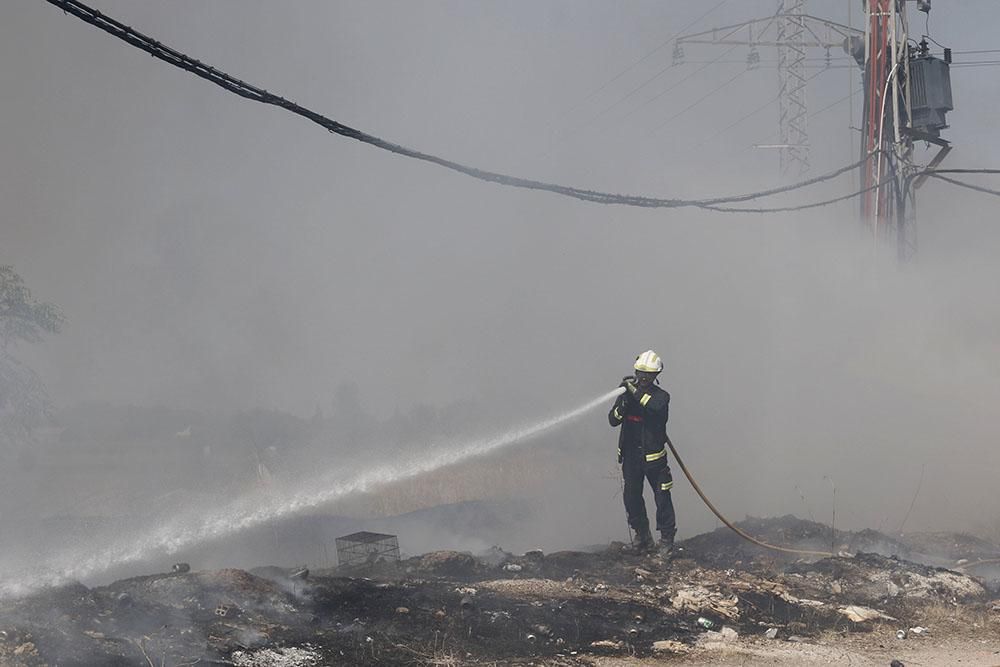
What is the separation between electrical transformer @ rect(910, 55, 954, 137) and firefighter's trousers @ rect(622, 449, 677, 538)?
28.6 feet

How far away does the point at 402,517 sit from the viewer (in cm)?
1366

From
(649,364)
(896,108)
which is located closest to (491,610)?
(649,364)

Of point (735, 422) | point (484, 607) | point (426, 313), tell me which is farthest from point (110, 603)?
point (426, 313)

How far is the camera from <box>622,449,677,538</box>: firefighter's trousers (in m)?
9.30

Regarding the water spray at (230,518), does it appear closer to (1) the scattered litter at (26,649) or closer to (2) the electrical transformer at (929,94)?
(1) the scattered litter at (26,649)

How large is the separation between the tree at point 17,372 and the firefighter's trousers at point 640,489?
33.5 feet

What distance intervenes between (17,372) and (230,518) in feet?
16.0

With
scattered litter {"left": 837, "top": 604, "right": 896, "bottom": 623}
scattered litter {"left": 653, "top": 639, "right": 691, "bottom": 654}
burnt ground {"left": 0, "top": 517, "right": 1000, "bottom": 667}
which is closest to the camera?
burnt ground {"left": 0, "top": 517, "right": 1000, "bottom": 667}

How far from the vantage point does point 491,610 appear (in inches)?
271

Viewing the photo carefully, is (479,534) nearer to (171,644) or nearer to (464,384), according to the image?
(171,644)

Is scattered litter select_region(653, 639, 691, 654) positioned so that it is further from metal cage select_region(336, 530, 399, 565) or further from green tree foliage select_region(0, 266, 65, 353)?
green tree foliage select_region(0, 266, 65, 353)

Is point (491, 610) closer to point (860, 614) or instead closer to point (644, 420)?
point (860, 614)

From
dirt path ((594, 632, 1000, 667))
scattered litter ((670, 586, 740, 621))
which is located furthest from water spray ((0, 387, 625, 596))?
dirt path ((594, 632, 1000, 667))

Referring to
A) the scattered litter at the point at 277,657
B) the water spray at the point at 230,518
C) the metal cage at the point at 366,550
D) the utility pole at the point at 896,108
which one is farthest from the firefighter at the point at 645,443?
the utility pole at the point at 896,108
